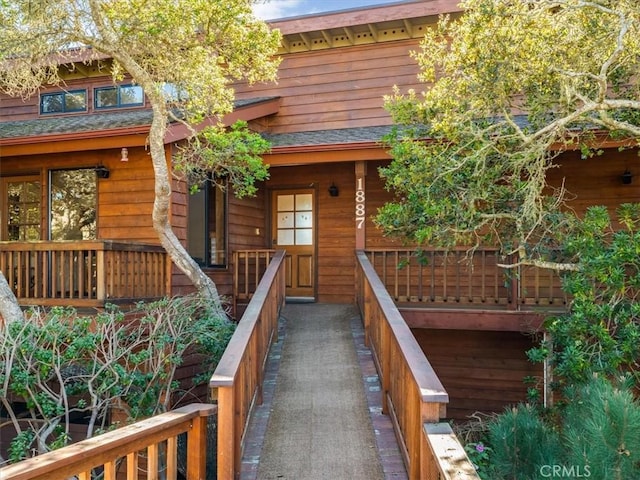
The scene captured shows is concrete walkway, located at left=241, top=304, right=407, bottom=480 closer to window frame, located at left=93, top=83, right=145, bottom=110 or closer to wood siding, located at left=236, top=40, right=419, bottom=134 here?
wood siding, located at left=236, top=40, right=419, bottom=134

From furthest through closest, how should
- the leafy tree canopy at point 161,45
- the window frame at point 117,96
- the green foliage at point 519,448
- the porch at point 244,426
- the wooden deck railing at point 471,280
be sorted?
1. the window frame at point 117,96
2. the wooden deck railing at point 471,280
3. the leafy tree canopy at point 161,45
4. the green foliage at point 519,448
5. the porch at point 244,426

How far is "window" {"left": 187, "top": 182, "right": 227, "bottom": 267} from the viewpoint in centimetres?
789

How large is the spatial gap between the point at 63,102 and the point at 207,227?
15.6 ft

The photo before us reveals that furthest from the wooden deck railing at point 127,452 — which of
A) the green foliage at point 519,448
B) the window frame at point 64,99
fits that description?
the window frame at point 64,99

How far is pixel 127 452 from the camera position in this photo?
255 centimetres

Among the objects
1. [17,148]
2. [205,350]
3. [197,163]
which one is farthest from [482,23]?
[17,148]

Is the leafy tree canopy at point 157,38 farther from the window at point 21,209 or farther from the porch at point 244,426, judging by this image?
the porch at point 244,426

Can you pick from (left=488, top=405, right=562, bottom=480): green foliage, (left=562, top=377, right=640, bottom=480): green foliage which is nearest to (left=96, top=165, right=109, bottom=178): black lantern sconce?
(left=488, top=405, right=562, bottom=480): green foliage

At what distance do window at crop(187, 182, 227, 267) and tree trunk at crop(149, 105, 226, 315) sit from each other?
1.47 m

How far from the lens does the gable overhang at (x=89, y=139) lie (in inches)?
274

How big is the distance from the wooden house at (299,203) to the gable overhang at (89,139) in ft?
0.07

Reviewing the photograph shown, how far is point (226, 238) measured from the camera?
8578mm

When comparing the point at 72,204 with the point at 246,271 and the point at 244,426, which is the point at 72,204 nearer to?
the point at 246,271

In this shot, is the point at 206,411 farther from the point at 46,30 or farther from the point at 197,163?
the point at 46,30
